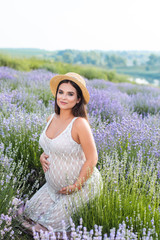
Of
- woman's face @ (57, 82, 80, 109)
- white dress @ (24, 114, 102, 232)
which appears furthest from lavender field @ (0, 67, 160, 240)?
woman's face @ (57, 82, 80, 109)

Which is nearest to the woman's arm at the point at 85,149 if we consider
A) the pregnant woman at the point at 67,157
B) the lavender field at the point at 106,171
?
the pregnant woman at the point at 67,157

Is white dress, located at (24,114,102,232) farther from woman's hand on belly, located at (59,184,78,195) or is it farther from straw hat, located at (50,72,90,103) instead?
straw hat, located at (50,72,90,103)

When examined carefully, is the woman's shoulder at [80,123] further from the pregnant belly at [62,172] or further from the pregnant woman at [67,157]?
the pregnant belly at [62,172]

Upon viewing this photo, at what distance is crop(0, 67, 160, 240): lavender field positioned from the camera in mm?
1983

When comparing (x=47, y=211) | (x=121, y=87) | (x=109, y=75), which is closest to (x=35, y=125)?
(x=47, y=211)

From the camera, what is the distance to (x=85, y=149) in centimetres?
226

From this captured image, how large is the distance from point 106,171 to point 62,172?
14.9 inches

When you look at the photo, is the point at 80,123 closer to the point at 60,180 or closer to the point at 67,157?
the point at 67,157

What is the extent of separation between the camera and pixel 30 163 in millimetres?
3047

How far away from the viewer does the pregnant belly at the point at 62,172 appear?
2.35 m

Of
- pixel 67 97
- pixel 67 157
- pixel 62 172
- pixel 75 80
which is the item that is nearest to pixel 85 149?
pixel 67 157

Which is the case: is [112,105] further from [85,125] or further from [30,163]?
[85,125]

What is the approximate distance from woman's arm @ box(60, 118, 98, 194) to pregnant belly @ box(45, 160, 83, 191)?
83 mm

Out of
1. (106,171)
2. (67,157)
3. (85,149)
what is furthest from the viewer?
(106,171)
